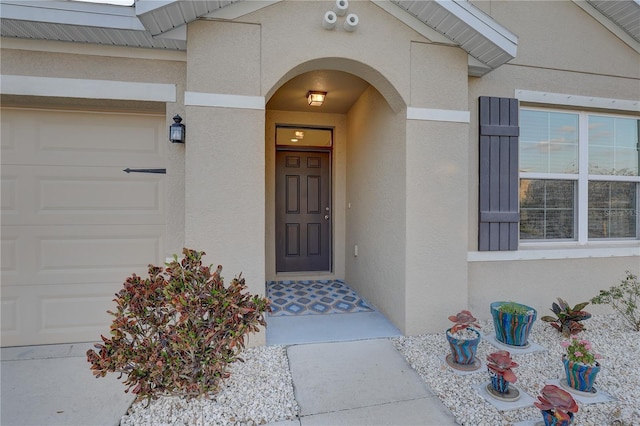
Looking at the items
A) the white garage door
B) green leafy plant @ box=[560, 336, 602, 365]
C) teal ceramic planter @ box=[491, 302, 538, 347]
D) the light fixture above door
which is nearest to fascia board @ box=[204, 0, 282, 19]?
the white garage door

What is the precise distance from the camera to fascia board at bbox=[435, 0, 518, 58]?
271 centimetres

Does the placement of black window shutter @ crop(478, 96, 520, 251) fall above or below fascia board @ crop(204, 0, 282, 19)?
below

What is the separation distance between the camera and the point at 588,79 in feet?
11.9

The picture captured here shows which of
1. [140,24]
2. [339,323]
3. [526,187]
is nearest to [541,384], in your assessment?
[339,323]

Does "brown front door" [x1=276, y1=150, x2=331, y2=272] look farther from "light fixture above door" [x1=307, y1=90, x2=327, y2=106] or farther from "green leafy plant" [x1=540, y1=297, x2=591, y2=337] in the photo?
"green leafy plant" [x1=540, y1=297, x2=591, y2=337]

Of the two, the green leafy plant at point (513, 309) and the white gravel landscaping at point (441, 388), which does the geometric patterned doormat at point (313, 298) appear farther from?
the green leafy plant at point (513, 309)

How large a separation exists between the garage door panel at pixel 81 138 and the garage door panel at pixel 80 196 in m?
0.11

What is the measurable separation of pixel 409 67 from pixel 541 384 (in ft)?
9.62

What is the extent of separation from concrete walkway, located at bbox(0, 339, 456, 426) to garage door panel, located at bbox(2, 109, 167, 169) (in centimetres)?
182

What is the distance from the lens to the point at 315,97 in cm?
400

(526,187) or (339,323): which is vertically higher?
(526,187)

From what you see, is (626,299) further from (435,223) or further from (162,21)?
(162,21)

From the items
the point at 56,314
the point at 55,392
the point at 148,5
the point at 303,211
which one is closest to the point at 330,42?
the point at 148,5

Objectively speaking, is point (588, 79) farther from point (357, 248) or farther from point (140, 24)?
point (140, 24)
